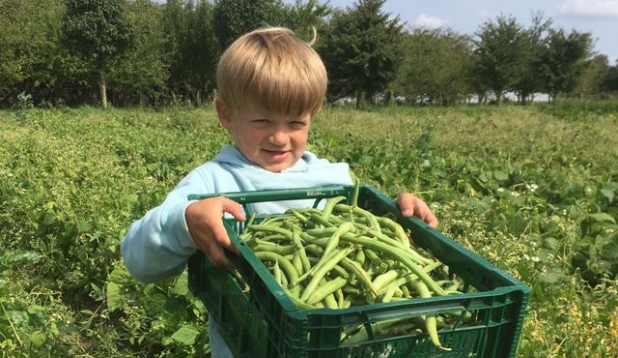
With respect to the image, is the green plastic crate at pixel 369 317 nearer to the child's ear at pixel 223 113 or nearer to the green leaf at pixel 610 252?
the child's ear at pixel 223 113

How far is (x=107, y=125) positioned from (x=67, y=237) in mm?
10764

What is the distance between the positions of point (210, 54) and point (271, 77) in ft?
127

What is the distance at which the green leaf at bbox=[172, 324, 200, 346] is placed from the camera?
302cm

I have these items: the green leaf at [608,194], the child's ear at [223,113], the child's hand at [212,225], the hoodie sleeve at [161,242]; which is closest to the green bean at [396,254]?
the child's hand at [212,225]

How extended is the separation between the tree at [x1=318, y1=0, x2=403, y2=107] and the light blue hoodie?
106 ft

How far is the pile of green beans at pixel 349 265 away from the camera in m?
1.28

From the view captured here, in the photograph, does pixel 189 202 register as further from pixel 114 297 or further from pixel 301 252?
pixel 114 297

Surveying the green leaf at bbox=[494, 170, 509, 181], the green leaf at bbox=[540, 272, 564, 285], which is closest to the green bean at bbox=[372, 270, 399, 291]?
the green leaf at bbox=[540, 272, 564, 285]

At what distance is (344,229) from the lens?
4.99ft

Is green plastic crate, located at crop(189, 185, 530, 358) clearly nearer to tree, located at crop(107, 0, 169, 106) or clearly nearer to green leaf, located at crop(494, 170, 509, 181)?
green leaf, located at crop(494, 170, 509, 181)

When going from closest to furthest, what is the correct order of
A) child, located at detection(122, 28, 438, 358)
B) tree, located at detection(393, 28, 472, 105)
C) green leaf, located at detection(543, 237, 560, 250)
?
child, located at detection(122, 28, 438, 358) → green leaf, located at detection(543, 237, 560, 250) → tree, located at detection(393, 28, 472, 105)

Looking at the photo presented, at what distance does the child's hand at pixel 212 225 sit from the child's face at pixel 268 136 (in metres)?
0.43

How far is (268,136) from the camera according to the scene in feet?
6.63

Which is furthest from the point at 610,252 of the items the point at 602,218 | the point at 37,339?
the point at 37,339
